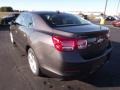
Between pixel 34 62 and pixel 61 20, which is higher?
pixel 61 20

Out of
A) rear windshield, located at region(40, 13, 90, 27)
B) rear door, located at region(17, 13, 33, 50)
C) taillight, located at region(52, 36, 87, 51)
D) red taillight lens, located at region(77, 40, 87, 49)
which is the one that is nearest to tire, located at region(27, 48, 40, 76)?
rear door, located at region(17, 13, 33, 50)

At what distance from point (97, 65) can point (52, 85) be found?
1099 mm

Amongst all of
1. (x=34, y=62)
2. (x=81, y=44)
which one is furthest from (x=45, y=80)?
(x=81, y=44)

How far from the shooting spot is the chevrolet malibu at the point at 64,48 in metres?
4.06

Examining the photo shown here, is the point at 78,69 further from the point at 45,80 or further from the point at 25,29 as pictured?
the point at 25,29

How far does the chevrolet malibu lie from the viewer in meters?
4.06

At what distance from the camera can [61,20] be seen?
535 centimetres

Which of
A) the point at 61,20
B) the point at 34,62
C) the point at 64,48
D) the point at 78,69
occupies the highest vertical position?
the point at 61,20

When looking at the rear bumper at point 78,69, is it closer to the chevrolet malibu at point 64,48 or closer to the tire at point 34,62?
the chevrolet malibu at point 64,48

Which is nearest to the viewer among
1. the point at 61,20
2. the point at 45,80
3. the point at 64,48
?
the point at 64,48

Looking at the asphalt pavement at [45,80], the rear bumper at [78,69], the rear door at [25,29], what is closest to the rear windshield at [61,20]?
the rear door at [25,29]

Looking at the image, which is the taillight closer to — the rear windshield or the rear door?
the rear windshield

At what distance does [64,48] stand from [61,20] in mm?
1472

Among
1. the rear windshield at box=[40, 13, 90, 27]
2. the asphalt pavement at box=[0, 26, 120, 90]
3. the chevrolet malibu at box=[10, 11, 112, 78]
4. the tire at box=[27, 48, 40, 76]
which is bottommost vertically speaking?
the asphalt pavement at box=[0, 26, 120, 90]
